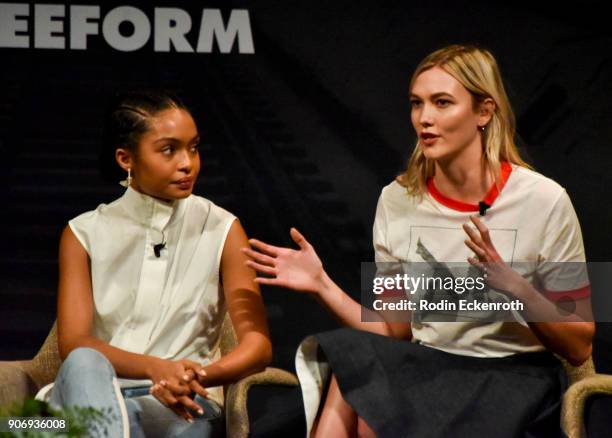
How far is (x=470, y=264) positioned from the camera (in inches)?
142

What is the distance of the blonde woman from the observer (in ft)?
10.8

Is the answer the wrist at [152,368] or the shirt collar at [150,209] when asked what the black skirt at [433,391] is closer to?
the wrist at [152,368]

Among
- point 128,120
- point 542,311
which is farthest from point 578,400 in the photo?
A: point 128,120

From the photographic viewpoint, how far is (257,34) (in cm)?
477

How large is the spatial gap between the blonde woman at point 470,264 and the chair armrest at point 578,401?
0.11 metres

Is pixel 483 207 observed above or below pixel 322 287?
above

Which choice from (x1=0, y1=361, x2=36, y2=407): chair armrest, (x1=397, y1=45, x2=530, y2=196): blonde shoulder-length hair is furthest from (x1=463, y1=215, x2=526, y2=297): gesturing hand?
(x1=0, y1=361, x2=36, y2=407): chair armrest

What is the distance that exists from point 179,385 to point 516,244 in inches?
45.8

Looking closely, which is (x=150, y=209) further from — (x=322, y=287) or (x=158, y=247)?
(x=322, y=287)

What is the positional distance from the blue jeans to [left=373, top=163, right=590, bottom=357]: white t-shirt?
764 millimetres

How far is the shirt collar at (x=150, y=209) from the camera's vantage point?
12.3 ft

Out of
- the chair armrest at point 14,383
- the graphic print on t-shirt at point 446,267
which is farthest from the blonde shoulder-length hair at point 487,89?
the chair armrest at point 14,383

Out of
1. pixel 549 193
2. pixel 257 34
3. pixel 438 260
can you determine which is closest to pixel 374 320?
pixel 438 260

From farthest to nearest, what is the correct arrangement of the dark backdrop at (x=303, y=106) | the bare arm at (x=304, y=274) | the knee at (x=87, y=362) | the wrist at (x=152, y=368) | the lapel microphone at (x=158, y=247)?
the dark backdrop at (x=303, y=106) < the lapel microphone at (x=158, y=247) < the bare arm at (x=304, y=274) < the wrist at (x=152, y=368) < the knee at (x=87, y=362)
